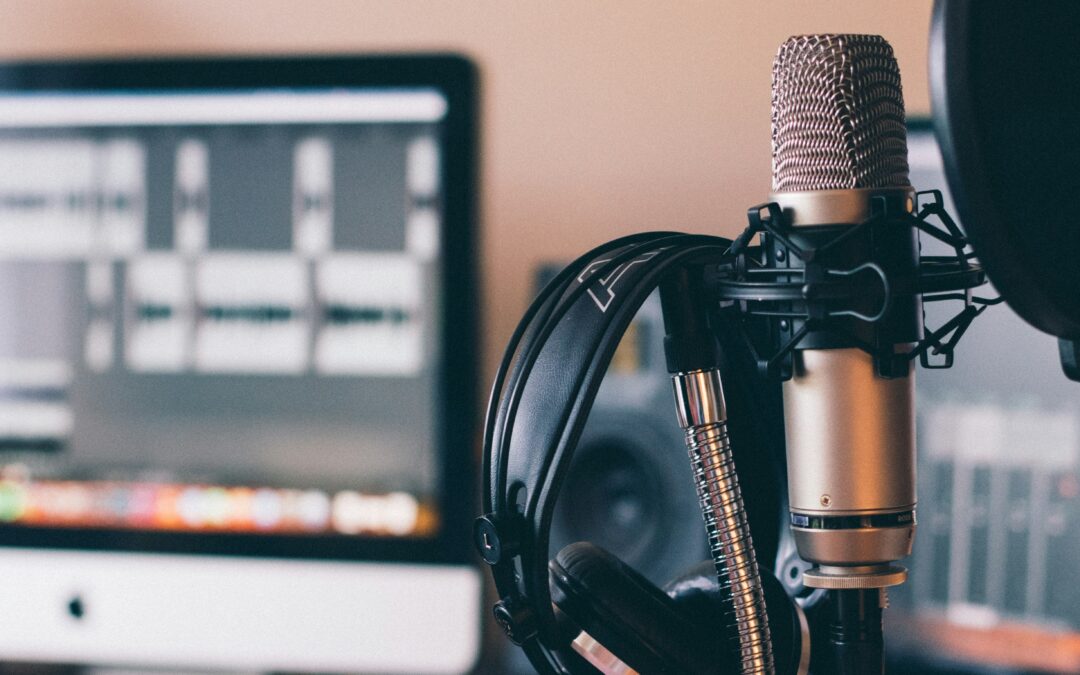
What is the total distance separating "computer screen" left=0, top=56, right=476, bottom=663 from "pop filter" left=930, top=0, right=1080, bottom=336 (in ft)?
1.67

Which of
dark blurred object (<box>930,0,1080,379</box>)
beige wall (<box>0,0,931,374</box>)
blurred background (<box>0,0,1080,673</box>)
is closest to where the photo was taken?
dark blurred object (<box>930,0,1080,379</box>)

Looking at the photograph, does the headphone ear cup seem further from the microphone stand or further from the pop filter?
the pop filter

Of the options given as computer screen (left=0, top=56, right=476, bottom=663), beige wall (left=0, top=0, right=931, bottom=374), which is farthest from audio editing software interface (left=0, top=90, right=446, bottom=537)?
beige wall (left=0, top=0, right=931, bottom=374)

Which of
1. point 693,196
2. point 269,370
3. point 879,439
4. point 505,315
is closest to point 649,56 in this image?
point 693,196

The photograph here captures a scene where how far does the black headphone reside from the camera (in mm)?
270

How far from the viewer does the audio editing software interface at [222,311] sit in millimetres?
736

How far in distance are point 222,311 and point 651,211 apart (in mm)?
393

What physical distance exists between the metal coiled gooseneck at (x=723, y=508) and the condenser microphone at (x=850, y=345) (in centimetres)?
2

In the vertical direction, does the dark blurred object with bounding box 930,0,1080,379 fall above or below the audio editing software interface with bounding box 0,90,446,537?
above

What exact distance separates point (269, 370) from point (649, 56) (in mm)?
442

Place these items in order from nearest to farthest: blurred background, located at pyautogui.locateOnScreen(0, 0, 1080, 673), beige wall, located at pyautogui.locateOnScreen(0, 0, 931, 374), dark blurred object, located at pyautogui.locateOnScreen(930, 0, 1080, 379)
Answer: dark blurred object, located at pyautogui.locateOnScreen(930, 0, 1080, 379) → blurred background, located at pyautogui.locateOnScreen(0, 0, 1080, 673) → beige wall, located at pyautogui.locateOnScreen(0, 0, 931, 374)

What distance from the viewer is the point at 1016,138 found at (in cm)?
24

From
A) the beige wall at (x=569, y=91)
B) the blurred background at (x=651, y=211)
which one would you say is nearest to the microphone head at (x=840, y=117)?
the blurred background at (x=651, y=211)

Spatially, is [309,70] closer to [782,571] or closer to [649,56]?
[649,56]
